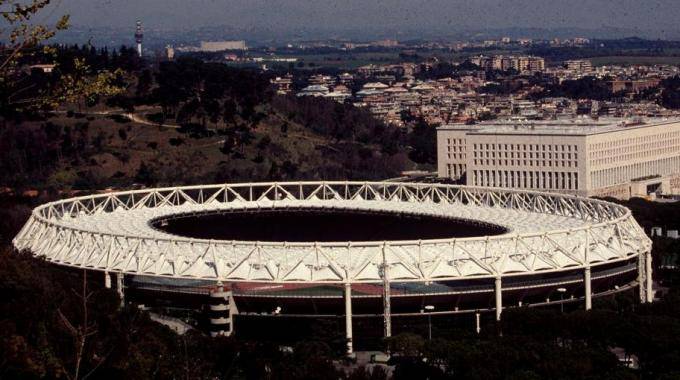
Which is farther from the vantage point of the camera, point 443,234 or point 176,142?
point 176,142

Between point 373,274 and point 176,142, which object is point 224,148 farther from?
point 373,274

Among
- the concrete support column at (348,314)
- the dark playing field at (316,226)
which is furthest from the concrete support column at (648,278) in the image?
the concrete support column at (348,314)

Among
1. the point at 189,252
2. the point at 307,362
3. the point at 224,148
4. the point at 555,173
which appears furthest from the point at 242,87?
the point at 307,362

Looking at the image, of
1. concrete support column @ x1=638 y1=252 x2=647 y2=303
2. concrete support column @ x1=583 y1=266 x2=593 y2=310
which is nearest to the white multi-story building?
concrete support column @ x1=638 y1=252 x2=647 y2=303

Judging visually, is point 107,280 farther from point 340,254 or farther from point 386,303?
point 386,303

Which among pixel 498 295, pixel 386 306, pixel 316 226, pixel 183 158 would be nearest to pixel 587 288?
pixel 498 295

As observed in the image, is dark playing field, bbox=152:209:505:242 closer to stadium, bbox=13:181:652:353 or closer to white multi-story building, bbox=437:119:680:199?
stadium, bbox=13:181:652:353

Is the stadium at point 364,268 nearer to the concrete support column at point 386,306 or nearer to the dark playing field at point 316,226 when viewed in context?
the concrete support column at point 386,306
